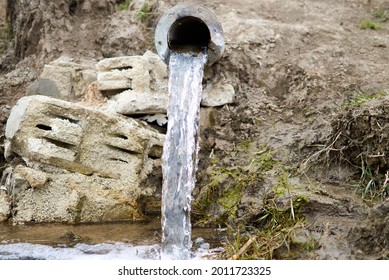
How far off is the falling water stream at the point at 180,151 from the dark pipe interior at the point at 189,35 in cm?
13

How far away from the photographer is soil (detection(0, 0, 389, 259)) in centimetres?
443

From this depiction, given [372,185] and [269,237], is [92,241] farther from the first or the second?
[372,185]

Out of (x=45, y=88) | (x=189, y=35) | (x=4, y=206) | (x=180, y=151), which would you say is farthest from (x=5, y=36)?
(x=180, y=151)

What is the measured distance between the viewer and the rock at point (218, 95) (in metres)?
5.73

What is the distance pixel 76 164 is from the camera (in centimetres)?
505

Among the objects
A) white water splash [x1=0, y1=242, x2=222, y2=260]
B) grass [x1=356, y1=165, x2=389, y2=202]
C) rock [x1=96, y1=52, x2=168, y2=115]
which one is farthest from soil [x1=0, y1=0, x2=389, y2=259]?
white water splash [x1=0, y1=242, x2=222, y2=260]

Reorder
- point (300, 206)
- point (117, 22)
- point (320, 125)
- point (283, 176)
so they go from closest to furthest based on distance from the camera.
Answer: point (300, 206) → point (283, 176) → point (320, 125) → point (117, 22)

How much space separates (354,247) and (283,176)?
1.17 metres

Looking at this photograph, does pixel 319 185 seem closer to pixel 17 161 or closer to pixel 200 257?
pixel 200 257

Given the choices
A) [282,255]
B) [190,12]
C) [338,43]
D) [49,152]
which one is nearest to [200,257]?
[282,255]

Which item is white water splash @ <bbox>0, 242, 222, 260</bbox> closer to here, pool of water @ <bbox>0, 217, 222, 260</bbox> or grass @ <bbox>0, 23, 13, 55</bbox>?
pool of water @ <bbox>0, 217, 222, 260</bbox>

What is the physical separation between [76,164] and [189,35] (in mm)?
1792

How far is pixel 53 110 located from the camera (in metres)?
5.10

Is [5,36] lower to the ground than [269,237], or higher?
higher
